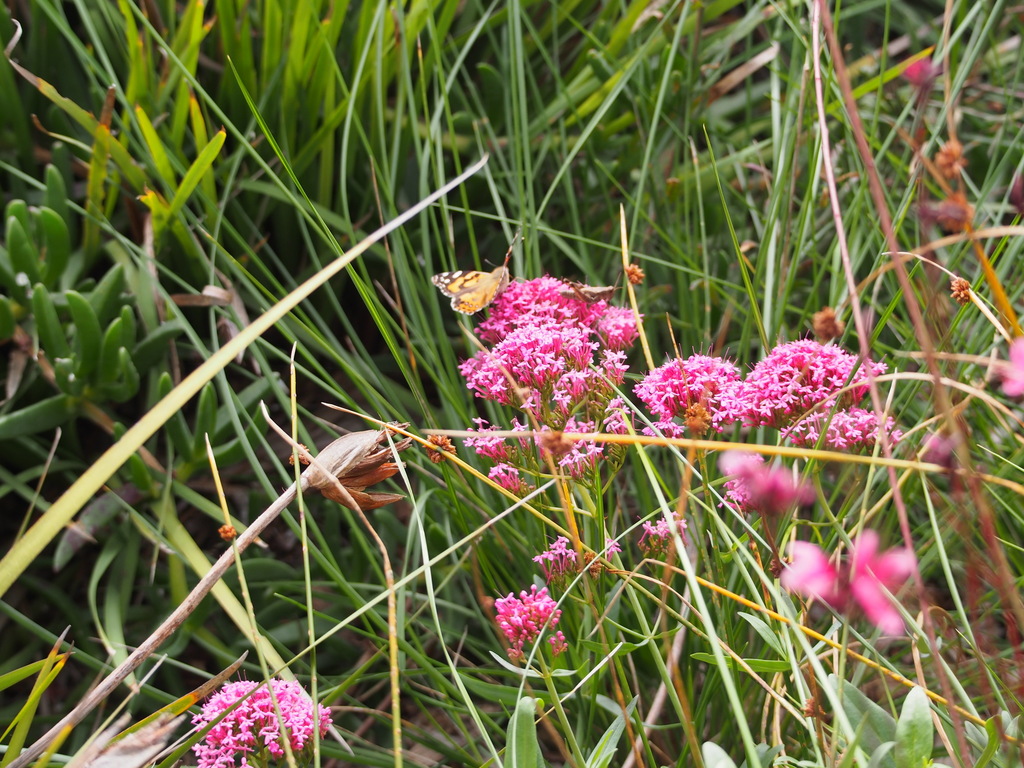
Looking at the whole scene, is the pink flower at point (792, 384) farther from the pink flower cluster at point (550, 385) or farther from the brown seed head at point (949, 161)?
the brown seed head at point (949, 161)

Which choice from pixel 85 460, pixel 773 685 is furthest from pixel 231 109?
pixel 773 685

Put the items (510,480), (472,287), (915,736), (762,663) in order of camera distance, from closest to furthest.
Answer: (915,736), (762,663), (510,480), (472,287)

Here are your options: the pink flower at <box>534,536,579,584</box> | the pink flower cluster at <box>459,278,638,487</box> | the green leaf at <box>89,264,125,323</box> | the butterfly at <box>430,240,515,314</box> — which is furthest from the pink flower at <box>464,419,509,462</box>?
the green leaf at <box>89,264,125,323</box>

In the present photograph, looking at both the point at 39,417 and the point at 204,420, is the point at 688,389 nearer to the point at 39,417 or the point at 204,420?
the point at 204,420

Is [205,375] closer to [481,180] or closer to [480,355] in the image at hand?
[480,355]

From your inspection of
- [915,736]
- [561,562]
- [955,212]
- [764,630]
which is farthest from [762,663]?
[955,212]
